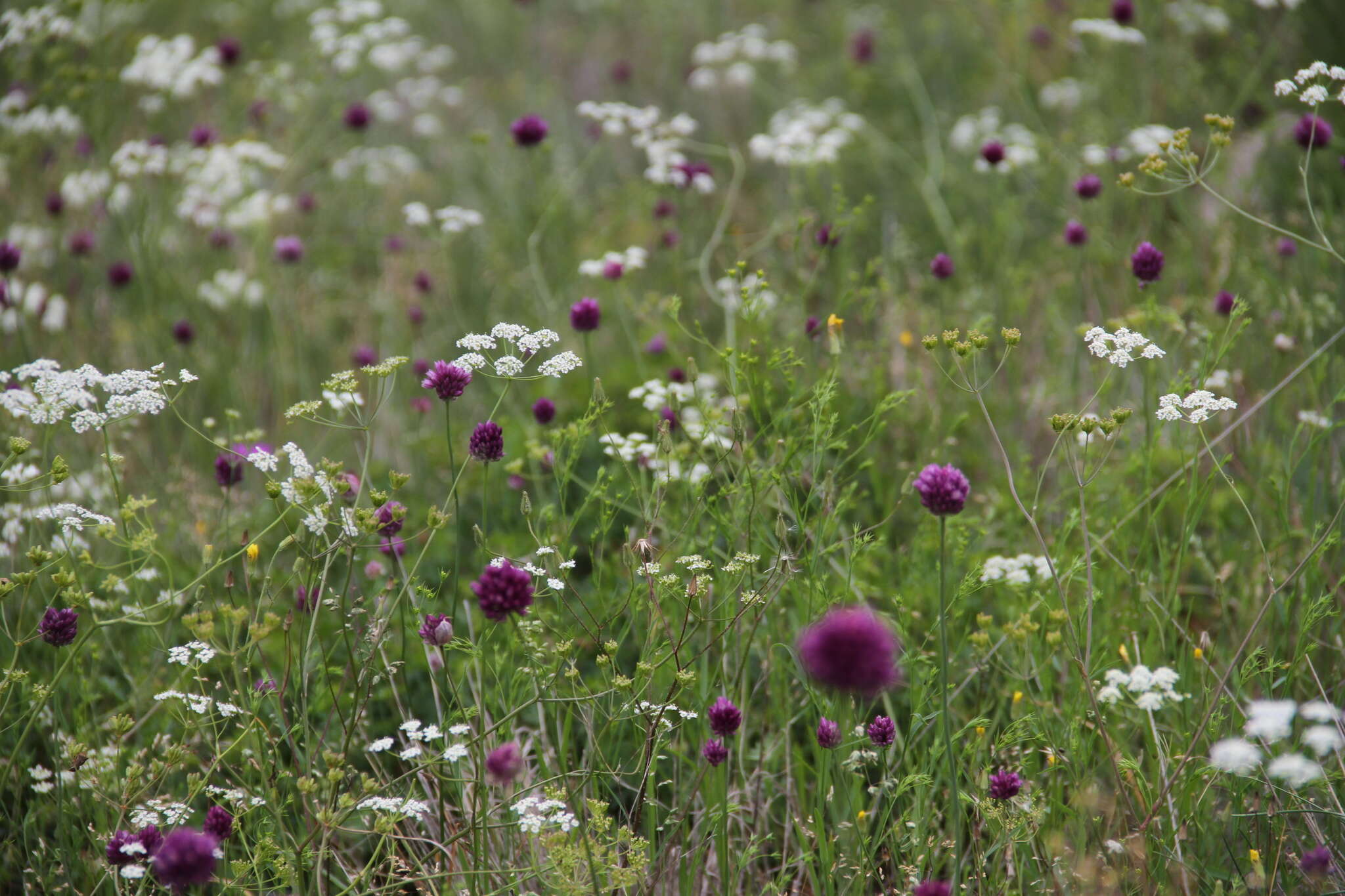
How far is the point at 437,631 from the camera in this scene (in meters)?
1.87

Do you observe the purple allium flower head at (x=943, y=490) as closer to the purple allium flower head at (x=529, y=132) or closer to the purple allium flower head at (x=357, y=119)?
the purple allium flower head at (x=529, y=132)

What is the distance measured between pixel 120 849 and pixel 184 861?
447mm

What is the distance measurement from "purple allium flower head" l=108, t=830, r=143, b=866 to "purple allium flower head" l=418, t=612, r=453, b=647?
606 millimetres

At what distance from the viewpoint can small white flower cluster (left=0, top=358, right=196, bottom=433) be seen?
1.91m

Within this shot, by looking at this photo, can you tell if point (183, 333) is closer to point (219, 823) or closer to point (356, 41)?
point (356, 41)

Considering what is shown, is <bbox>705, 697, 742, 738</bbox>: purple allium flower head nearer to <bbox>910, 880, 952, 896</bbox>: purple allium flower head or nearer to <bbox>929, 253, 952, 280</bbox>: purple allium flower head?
<bbox>910, 880, 952, 896</bbox>: purple allium flower head

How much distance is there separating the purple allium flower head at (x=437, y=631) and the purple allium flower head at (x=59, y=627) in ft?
2.32

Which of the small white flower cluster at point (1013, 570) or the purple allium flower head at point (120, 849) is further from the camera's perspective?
the small white flower cluster at point (1013, 570)

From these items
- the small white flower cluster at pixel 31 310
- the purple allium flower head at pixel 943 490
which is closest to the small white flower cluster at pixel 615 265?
the purple allium flower head at pixel 943 490

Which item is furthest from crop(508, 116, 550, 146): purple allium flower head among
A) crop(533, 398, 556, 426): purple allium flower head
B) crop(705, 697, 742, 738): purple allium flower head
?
crop(705, 697, 742, 738): purple allium flower head

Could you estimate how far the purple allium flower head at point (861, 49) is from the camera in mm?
5699

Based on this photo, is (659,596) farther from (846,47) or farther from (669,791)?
(846,47)

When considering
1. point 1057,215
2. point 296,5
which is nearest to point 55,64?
point 296,5

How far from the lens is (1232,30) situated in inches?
208
